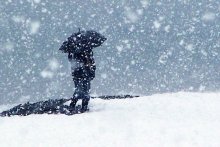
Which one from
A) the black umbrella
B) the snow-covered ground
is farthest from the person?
the snow-covered ground

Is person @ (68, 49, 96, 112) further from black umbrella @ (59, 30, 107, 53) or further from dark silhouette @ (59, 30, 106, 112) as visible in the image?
black umbrella @ (59, 30, 107, 53)

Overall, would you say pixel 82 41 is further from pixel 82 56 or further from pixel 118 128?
pixel 118 128

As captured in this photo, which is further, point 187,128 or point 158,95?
point 158,95

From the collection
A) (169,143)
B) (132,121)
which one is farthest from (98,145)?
(132,121)

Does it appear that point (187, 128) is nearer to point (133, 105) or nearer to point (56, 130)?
point (56, 130)

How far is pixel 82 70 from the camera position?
39.1 feet

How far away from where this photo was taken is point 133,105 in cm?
1415

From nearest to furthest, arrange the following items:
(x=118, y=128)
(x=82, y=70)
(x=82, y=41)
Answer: (x=118, y=128) < (x=82, y=41) < (x=82, y=70)

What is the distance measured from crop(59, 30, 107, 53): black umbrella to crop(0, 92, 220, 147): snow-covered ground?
66.4 inches

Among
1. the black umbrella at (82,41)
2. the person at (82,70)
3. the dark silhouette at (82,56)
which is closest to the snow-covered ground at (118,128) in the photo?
the person at (82,70)

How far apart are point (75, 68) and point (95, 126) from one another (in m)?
2.20

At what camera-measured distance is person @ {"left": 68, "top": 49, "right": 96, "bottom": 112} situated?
11.9 meters

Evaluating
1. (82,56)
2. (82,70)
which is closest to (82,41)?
(82,56)

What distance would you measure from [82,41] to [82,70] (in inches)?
28.8
